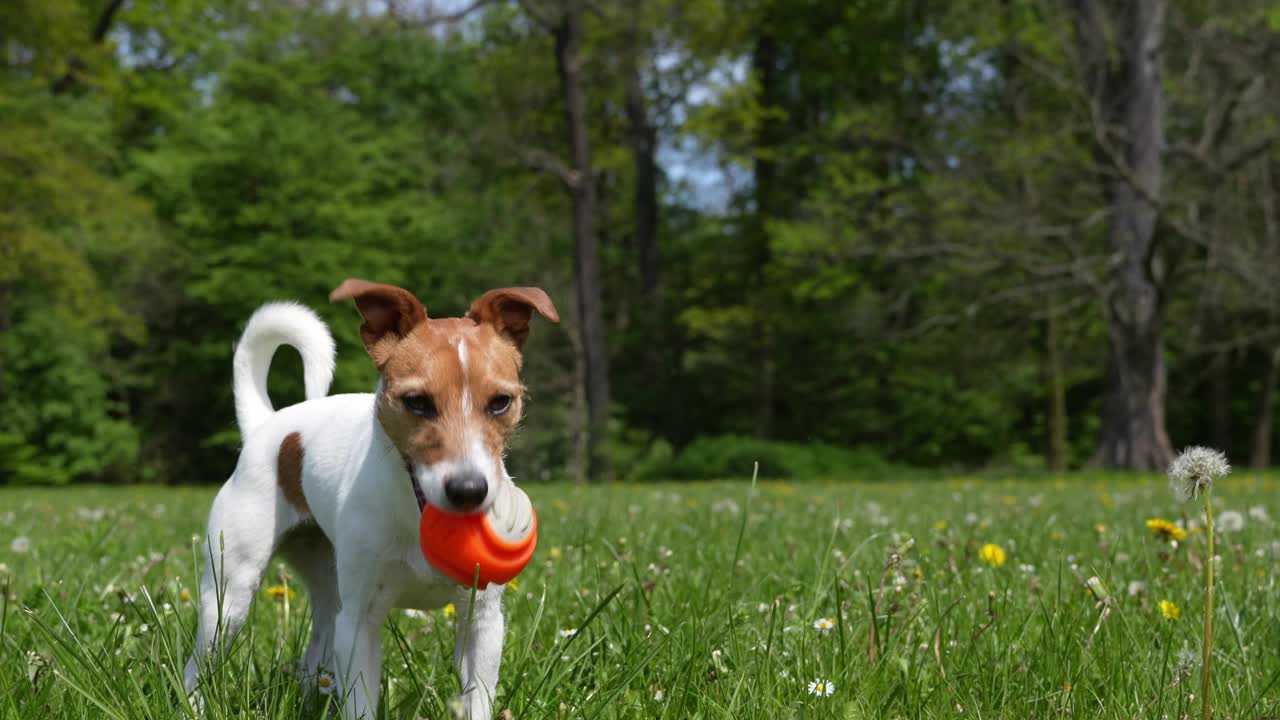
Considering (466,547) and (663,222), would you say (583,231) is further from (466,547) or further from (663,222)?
(466,547)

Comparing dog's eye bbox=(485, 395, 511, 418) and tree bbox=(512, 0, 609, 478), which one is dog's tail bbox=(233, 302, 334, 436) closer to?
dog's eye bbox=(485, 395, 511, 418)

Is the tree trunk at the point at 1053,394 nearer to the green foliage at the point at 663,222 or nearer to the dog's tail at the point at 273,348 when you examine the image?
the green foliage at the point at 663,222

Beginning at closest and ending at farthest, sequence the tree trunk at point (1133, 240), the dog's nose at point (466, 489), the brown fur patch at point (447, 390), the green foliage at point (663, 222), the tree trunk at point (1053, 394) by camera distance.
→ the dog's nose at point (466, 489) < the brown fur patch at point (447, 390) < the tree trunk at point (1133, 240) < the green foliage at point (663, 222) < the tree trunk at point (1053, 394)

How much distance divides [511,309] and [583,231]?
747 inches

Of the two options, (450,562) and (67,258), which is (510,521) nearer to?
(450,562)

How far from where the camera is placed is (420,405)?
2.12 m

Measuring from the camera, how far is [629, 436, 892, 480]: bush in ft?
68.7

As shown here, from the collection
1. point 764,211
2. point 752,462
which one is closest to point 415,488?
point 752,462

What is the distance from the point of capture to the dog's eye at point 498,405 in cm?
216

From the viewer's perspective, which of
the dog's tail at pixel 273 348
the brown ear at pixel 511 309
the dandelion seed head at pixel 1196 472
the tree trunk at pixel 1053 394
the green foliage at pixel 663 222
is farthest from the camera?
the tree trunk at pixel 1053 394

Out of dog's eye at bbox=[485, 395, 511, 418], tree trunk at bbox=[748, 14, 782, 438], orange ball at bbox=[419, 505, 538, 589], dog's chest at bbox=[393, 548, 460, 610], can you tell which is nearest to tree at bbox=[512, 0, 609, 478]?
tree trunk at bbox=[748, 14, 782, 438]

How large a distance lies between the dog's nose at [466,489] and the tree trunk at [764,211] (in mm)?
23732

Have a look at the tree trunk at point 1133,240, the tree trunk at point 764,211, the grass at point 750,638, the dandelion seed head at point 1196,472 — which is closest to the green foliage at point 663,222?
the tree trunk at point 764,211

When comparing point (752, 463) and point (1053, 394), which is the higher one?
point (1053, 394)
